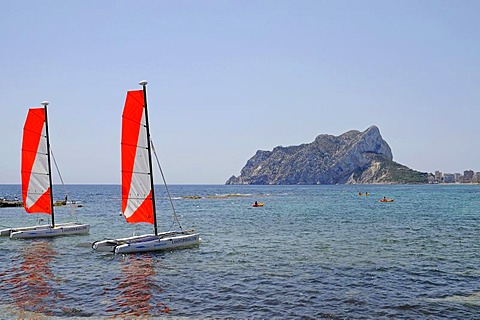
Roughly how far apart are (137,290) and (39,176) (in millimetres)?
24879

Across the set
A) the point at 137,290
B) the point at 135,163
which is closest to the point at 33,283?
the point at 137,290

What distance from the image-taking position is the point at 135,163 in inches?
1351

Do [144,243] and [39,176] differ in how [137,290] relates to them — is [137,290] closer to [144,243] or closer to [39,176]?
[144,243]

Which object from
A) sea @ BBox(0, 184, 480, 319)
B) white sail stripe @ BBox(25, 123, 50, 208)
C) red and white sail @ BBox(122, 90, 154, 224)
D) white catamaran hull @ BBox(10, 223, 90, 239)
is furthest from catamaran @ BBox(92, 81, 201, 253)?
white sail stripe @ BBox(25, 123, 50, 208)

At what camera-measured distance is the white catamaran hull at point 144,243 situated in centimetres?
3203

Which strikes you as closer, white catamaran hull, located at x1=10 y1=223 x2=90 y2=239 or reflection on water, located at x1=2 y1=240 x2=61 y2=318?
reflection on water, located at x1=2 y1=240 x2=61 y2=318

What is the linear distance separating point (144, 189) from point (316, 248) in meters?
13.8

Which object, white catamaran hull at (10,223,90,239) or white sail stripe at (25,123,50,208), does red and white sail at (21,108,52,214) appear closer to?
white sail stripe at (25,123,50,208)

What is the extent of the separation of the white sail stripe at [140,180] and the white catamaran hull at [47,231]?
36.7 ft

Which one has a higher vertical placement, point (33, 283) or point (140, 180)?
point (140, 180)

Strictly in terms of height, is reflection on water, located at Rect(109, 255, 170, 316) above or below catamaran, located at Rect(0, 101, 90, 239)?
below

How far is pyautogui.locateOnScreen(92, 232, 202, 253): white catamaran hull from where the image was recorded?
32.0 m

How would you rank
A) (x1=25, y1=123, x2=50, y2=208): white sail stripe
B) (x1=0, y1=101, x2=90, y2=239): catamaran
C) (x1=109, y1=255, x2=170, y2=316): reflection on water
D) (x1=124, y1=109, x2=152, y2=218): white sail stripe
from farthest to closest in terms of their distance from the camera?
(x1=25, y1=123, x2=50, y2=208): white sail stripe
(x1=0, y1=101, x2=90, y2=239): catamaran
(x1=124, y1=109, x2=152, y2=218): white sail stripe
(x1=109, y1=255, x2=170, y2=316): reflection on water

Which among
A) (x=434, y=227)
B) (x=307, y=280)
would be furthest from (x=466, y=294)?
(x=434, y=227)
